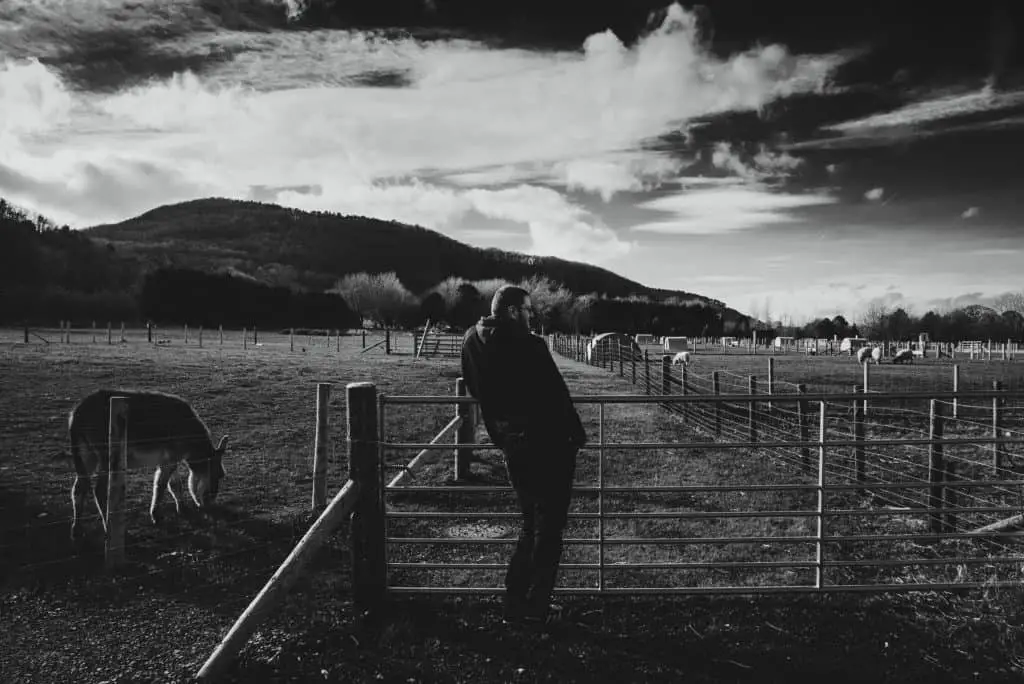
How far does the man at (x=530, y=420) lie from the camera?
400cm

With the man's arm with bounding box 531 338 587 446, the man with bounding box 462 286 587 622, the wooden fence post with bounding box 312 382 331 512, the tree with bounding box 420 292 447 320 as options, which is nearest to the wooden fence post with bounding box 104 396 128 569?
the wooden fence post with bounding box 312 382 331 512

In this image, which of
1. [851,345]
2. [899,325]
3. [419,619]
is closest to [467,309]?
[851,345]

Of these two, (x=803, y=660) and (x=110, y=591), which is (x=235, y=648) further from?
(x=803, y=660)

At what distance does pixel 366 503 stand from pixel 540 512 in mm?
1280

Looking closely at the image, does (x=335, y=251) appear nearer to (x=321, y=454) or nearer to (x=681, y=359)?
(x=681, y=359)

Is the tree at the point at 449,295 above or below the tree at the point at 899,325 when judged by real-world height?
above

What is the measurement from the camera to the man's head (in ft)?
13.4

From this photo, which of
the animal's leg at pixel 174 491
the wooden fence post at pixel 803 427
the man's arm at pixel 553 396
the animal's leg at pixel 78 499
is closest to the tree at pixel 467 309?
the wooden fence post at pixel 803 427

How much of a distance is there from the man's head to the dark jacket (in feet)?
0.17

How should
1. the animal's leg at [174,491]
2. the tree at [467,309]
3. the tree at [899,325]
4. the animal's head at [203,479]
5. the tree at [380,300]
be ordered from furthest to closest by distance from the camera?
the tree at [380,300], the tree at [899,325], the tree at [467,309], the animal's head at [203,479], the animal's leg at [174,491]

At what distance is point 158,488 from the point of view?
22.0 feet

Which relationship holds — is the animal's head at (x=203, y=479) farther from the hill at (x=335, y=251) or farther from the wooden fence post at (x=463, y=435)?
the hill at (x=335, y=251)

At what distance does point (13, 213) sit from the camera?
95.9m

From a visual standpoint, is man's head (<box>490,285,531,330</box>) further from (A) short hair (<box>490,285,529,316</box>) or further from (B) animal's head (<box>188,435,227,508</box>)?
(B) animal's head (<box>188,435,227,508</box>)
